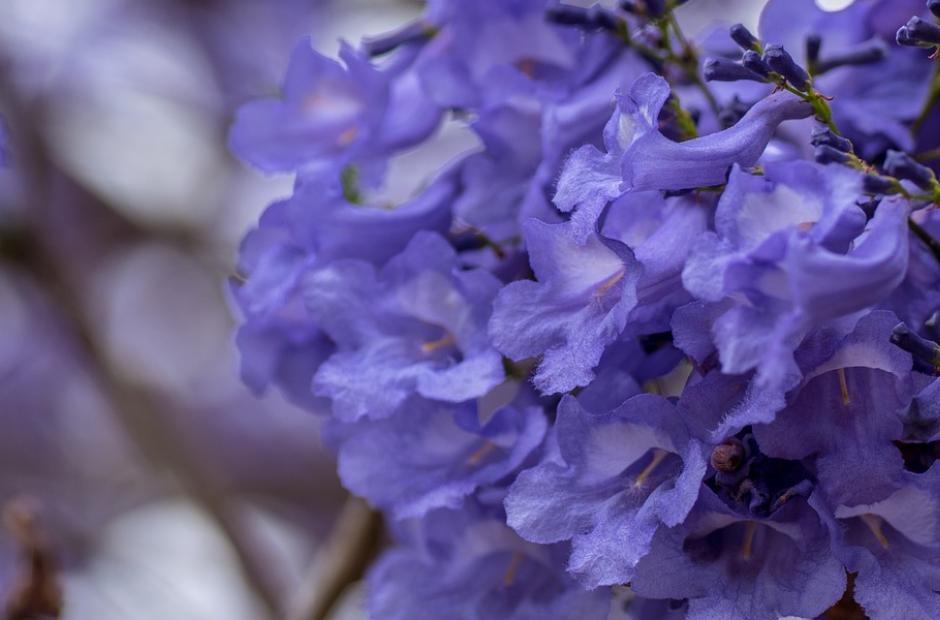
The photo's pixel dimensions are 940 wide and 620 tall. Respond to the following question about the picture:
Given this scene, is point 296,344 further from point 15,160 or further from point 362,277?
point 15,160

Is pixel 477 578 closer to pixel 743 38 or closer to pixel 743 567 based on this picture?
pixel 743 567

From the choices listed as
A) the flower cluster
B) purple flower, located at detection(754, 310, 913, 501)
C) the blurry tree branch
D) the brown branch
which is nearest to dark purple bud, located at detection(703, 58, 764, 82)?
the flower cluster

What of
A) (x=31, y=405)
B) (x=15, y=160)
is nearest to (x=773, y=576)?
(x=15, y=160)

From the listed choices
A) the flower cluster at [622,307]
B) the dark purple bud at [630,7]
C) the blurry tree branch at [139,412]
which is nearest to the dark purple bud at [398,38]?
the flower cluster at [622,307]

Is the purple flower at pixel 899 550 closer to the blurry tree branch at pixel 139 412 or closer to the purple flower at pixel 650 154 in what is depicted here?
the purple flower at pixel 650 154

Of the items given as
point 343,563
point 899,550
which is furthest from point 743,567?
point 343,563
